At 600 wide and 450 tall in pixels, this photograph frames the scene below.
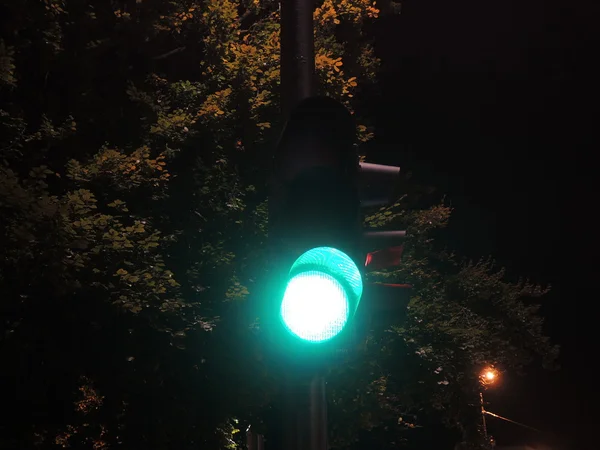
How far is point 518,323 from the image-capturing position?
593 inches

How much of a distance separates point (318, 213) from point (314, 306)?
1.13 ft

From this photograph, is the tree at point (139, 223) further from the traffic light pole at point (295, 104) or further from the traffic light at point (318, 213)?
the traffic light at point (318, 213)

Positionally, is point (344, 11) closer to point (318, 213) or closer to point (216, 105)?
point (216, 105)

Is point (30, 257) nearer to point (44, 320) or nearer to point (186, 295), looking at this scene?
point (44, 320)

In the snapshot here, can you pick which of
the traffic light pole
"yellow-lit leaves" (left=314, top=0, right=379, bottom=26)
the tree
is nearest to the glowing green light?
the traffic light pole

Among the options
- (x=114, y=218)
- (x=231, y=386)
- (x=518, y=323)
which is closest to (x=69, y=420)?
(x=231, y=386)

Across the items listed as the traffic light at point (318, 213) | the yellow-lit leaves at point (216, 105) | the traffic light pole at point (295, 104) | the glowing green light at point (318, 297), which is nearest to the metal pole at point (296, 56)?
the traffic light pole at point (295, 104)

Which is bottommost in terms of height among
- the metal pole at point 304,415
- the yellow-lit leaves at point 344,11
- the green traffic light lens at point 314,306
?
the metal pole at point 304,415

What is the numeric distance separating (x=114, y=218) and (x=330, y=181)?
732 cm

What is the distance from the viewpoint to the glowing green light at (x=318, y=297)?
76.0 inches

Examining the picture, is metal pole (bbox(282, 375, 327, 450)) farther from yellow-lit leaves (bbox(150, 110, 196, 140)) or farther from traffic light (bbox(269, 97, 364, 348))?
yellow-lit leaves (bbox(150, 110, 196, 140))

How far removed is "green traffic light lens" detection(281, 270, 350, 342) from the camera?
1929mm

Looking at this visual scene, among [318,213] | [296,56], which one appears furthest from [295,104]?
[318,213]

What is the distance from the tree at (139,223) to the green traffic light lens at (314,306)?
6.03 metres
